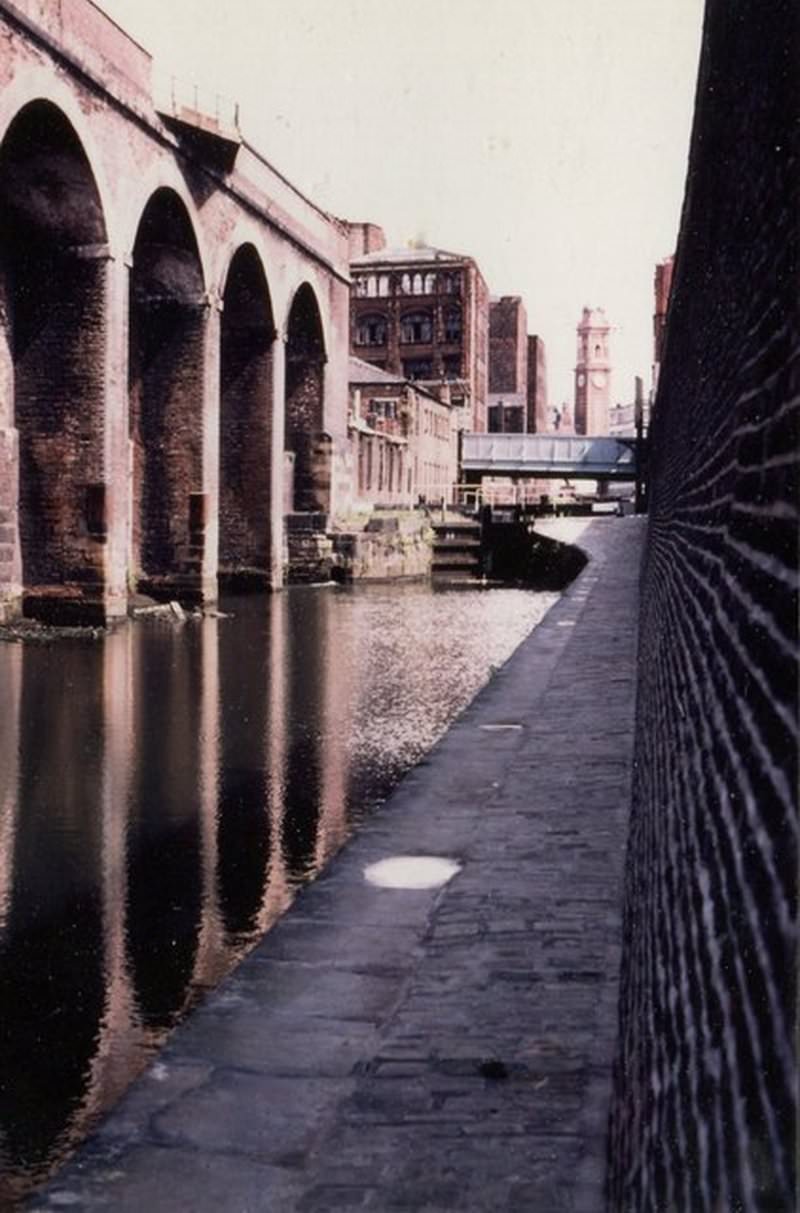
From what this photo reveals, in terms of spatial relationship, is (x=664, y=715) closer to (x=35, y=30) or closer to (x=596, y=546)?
(x=35, y=30)

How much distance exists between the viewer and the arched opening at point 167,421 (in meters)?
20.7

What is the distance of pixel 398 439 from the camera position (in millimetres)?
44375

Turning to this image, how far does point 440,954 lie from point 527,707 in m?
4.83

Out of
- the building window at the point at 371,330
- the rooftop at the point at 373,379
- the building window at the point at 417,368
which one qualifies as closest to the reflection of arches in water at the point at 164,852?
the rooftop at the point at 373,379

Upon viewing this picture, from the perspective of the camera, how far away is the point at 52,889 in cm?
583

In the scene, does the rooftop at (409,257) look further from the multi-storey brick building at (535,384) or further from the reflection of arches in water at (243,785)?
the reflection of arches in water at (243,785)

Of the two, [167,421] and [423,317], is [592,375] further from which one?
[167,421]

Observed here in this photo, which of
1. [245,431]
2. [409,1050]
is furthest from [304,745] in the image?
[245,431]

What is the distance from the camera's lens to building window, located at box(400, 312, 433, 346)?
63.0 metres

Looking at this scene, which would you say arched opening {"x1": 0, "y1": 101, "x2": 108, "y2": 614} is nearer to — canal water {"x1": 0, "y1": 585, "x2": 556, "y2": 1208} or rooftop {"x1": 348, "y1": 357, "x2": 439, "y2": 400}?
canal water {"x1": 0, "y1": 585, "x2": 556, "y2": 1208}

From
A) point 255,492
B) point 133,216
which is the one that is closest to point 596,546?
point 255,492

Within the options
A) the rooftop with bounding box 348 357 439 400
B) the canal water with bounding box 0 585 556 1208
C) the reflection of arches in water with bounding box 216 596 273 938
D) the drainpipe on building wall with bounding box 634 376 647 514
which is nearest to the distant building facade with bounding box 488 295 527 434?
the rooftop with bounding box 348 357 439 400

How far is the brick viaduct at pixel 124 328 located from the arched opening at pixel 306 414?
7.84ft

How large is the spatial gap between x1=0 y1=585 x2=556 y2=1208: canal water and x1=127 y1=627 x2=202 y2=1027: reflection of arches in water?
0.02m
